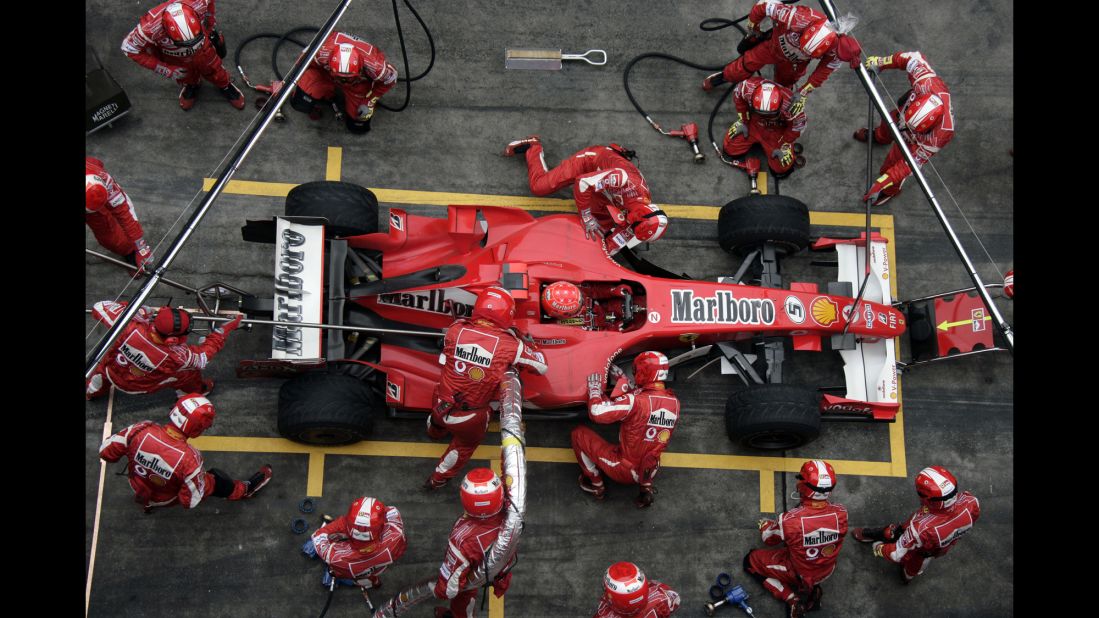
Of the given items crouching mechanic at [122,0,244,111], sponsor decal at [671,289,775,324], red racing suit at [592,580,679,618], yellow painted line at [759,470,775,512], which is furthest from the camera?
yellow painted line at [759,470,775,512]

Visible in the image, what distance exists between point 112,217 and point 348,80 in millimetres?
2606

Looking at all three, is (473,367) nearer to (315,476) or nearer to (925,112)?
(315,476)

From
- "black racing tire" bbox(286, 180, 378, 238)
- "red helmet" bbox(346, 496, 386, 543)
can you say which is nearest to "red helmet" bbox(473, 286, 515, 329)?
"black racing tire" bbox(286, 180, 378, 238)

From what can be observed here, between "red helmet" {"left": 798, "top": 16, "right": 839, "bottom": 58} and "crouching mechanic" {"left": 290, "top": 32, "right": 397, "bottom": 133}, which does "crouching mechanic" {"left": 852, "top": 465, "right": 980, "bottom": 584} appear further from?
"crouching mechanic" {"left": 290, "top": 32, "right": 397, "bottom": 133}

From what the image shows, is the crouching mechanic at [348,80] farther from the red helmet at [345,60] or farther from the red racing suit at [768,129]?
the red racing suit at [768,129]

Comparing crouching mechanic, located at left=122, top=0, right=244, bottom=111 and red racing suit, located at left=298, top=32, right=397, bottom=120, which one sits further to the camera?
red racing suit, located at left=298, top=32, right=397, bottom=120

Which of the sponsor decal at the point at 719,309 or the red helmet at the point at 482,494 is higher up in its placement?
the sponsor decal at the point at 719,309

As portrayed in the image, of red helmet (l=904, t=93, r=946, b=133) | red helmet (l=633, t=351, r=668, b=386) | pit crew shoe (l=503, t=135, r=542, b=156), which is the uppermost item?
red helmet (l=904, t=93, r=946, b=133)

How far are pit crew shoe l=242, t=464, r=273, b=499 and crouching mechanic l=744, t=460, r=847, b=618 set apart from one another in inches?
189

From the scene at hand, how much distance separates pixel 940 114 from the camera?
8.20 m

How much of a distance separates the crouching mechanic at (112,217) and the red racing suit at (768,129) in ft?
20.2

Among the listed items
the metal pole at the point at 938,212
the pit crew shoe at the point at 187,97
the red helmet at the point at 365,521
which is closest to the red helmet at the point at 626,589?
the red helmet at the point at 365,521

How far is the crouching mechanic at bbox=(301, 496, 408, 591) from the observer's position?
261 inches

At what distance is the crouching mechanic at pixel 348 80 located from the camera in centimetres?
817
